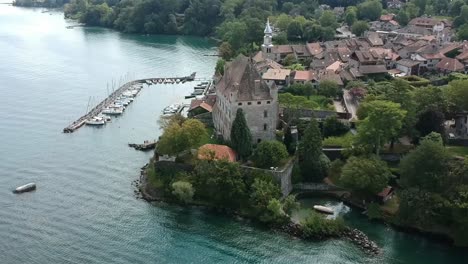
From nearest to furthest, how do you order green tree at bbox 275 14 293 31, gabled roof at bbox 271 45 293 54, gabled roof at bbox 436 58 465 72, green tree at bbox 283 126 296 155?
green tree at bbox 283 126 296 155
gabled roof at bbox 436 58 465 72
gabled roof at bbox 271 45 293 54
green tree at bbox 275 14 293 31

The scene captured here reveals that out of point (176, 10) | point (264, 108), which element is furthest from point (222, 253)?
point (176, 10)

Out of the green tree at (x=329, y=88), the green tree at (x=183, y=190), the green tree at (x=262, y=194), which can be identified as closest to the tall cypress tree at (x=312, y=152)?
the green tree at (x=262, y=194)

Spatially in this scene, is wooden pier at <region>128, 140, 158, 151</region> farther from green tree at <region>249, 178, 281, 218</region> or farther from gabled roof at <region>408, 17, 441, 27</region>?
gabled roof at <region>408, 17, 441, 27</region>

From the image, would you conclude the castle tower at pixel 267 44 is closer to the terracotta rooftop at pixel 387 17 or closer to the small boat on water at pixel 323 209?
the small boat on water at pixel 323 209

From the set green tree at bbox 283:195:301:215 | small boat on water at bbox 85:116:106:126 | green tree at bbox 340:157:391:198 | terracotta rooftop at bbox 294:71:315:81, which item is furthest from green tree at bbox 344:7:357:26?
green tree at bbox 283:195:301:215

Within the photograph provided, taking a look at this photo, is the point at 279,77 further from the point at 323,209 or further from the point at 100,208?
the point at 100,208

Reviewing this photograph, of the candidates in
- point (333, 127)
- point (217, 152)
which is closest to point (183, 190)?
point (217, 152)
